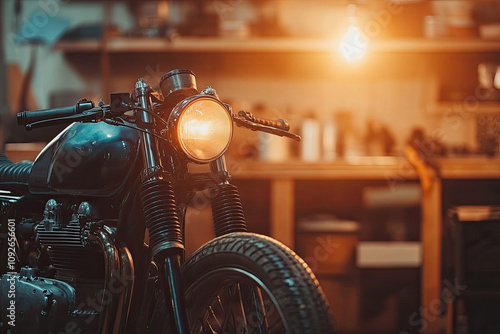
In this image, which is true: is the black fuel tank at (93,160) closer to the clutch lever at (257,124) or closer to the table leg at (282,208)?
the clutch lever at (257,124)

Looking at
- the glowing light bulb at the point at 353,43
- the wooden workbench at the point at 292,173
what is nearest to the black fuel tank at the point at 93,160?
the wooden workbench at the point at 292,173

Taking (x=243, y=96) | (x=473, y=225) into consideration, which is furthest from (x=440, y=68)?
(x=473, y=225)

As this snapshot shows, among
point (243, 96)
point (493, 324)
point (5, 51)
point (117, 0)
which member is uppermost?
point (117, 0)

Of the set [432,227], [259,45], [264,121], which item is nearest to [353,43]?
[259,45]

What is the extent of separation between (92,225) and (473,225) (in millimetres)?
1099

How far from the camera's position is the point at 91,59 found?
320 centimetres

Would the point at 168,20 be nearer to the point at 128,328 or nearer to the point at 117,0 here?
the point at 117,0

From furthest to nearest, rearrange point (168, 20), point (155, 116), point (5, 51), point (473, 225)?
point (5, 51), point (168, 20), point (473, 225), point (155, 116)

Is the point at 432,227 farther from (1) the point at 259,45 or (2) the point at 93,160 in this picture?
(2) the point at 93,160

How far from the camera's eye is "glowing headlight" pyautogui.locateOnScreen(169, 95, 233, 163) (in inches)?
39.0

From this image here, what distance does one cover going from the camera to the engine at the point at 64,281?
1198 millimetres

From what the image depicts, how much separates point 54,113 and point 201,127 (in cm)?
25

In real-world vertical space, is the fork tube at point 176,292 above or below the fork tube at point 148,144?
below

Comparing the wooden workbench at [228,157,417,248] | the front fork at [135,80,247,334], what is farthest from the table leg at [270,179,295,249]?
the front fork at [135,80,247,334]
